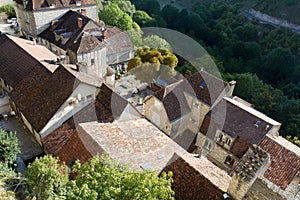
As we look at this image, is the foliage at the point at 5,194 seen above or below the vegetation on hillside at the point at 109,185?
below

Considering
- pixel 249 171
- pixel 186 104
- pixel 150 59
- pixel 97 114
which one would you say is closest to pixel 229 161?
pixel 186 104

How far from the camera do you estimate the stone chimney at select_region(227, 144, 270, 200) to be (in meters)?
14.5

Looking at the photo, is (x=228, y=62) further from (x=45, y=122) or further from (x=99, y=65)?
(x=45, y=122)

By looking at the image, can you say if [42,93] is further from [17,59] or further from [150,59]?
[150,59]

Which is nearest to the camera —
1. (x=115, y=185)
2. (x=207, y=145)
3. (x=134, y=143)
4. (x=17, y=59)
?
(x=115, y=185)

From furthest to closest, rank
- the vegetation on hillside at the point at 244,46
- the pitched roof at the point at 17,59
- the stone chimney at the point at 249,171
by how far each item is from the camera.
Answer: the vegetation on hillside at the point at 244,46
the pitched roof at the point at 17,59
the stone chimney at the point at 249,171

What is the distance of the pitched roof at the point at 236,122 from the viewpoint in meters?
26.1

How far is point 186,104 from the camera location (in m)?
30.5

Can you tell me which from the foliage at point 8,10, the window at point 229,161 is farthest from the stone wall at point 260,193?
the foliage at point 8,10

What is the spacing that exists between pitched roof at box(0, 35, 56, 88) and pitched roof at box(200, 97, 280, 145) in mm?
17255

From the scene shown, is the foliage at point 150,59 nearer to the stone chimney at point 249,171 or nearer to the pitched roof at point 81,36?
the pitched roof at point 81,36

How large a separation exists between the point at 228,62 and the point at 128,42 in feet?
101

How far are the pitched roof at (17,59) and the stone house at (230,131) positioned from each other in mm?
17354

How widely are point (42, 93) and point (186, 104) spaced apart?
14577 mm
